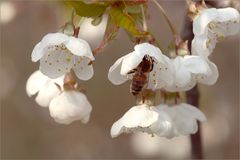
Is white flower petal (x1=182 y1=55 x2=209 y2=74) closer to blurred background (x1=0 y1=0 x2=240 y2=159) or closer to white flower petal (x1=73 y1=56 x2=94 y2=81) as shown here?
white flower petal (x1=73 y1=56 x2=94 y2=81)

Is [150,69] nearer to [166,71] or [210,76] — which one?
[166,71]

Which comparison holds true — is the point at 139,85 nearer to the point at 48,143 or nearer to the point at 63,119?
the point at 63,119

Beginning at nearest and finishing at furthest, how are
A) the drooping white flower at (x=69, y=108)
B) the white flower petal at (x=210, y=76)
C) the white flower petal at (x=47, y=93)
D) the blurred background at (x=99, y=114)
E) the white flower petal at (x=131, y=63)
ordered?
the white flower petal at (x=131, y=63)
the white flower petal at (x=210, y=76)
the drooping white flower at (x=69, y=108)
the white flower petal at (x=47, y=93)
the blurred background at (x=99, y=114)

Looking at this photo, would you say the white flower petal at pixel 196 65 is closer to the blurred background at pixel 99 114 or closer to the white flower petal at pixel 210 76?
the white flower petal at pixel 210 76

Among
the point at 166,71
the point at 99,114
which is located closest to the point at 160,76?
the point at 166,71

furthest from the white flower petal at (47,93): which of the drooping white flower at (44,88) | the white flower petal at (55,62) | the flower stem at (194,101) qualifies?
the flower stem at (194,101)

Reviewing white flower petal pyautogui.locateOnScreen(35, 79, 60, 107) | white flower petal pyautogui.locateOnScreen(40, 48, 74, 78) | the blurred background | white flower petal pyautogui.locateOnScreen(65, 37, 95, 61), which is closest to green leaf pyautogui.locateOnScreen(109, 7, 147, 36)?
white flower petal pyautogui.locateOnScreen(65, 37, 95, 61)

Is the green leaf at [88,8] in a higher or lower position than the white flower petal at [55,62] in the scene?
higher
